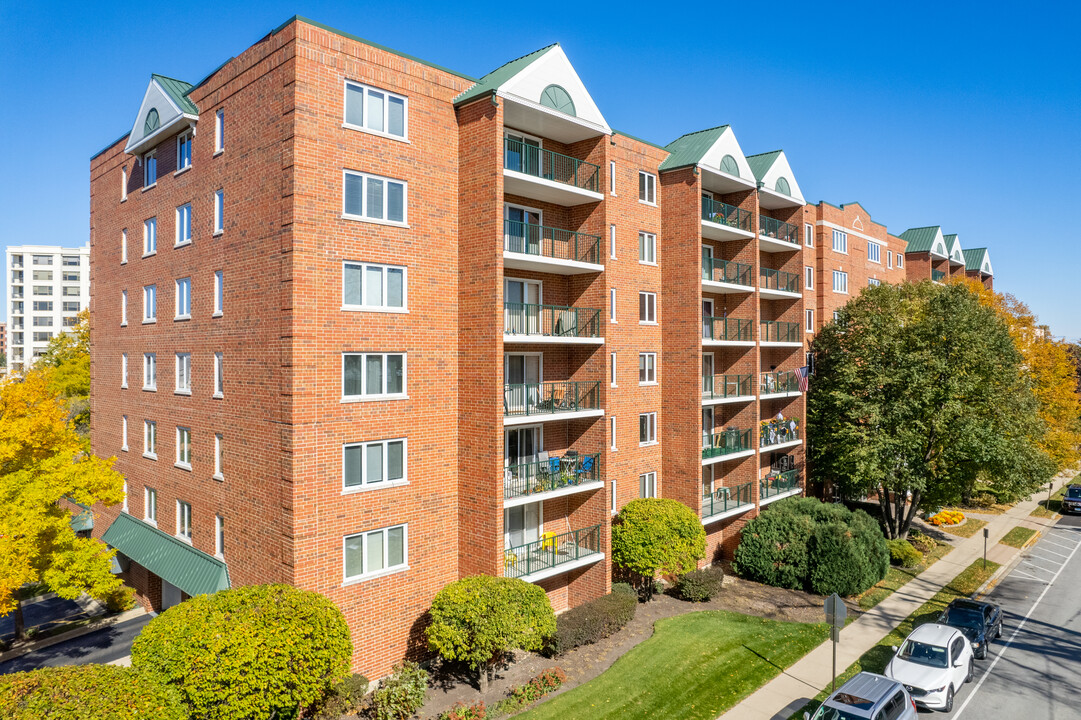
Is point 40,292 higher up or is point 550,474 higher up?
point 40,292

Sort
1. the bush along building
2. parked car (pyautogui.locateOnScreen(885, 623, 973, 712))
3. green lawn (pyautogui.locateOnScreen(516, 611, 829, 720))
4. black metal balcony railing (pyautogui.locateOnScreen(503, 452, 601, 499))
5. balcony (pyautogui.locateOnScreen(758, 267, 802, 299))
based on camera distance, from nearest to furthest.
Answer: green lawn (pyautogui.locateOnScreen(516, 611, 829, 720))
parked car (pyautogui.locateOnScreen(885, 623, 973, 712))
the bush along building
black metal balcony railing (pyautogui.locateOnScreen(503, 452, 601, 499))
balcony (pyautogui.locateOnScreen(758, 267, 802, 299))

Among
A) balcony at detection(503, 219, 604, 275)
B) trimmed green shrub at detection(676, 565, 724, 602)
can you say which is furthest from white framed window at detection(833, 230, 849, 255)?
trimmed green shrub at detection(676, 565, 724, 602)

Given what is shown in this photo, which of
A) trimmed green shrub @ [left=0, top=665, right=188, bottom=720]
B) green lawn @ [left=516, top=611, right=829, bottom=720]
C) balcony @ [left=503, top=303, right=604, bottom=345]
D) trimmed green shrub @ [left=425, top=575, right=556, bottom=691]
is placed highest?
balcony @ [left=503, top=303, right=604, bottom=345]

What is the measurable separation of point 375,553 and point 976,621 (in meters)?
19.0

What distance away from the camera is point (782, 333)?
33.2 meters

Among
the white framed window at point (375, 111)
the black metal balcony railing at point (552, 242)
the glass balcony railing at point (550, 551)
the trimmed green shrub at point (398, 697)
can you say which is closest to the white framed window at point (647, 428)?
the glass balcony railing at point (550, 551)

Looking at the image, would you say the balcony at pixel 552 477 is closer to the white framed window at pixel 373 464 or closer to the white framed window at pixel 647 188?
the white framed window at pixel 373 464

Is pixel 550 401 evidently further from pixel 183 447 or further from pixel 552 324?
pixel 183 447

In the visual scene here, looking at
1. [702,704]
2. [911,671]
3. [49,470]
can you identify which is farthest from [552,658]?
[49,470]

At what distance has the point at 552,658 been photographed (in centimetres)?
1800

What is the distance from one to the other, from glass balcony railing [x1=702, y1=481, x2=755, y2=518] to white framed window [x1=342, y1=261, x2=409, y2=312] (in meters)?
17.5

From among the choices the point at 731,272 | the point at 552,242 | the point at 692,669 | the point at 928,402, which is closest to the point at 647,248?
the point at 552,242

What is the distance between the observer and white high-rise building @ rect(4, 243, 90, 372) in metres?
96.3

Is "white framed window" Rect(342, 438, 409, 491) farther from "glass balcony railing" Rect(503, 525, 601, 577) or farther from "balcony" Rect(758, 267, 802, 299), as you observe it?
"balcony" Rect(758, 267, 802, 299)
